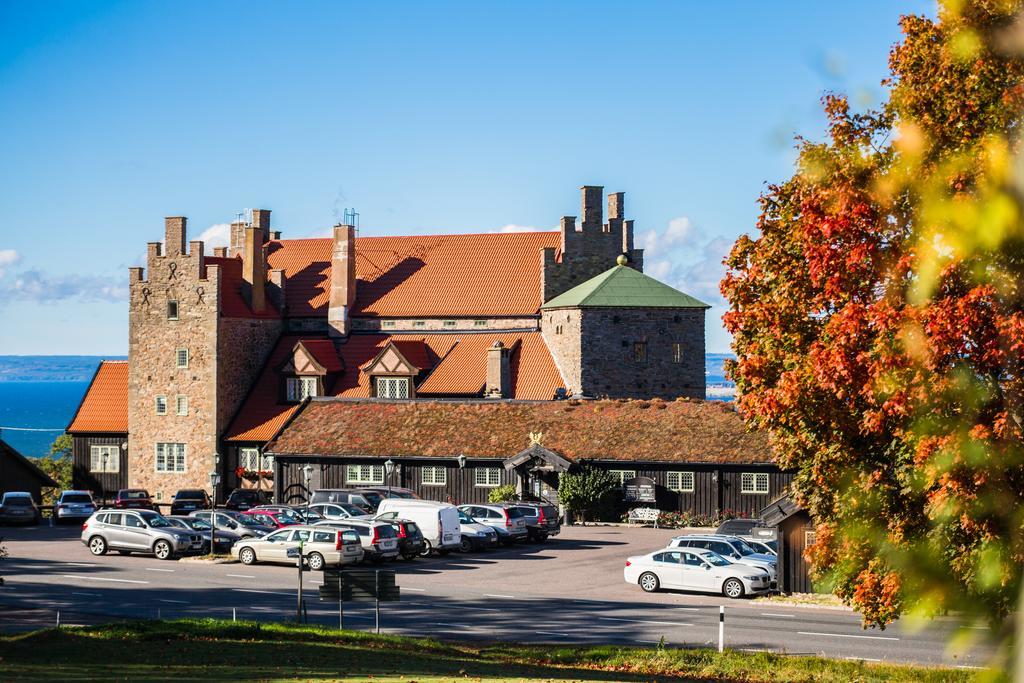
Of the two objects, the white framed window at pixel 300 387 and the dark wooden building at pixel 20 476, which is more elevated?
the white framed window at pixel 300 387

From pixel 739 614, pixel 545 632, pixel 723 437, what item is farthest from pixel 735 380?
pixel 723 437

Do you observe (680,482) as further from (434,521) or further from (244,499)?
(244,499)

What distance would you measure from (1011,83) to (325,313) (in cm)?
6610

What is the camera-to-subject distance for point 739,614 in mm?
34969

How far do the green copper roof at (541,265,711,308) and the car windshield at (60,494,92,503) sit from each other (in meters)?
26.6

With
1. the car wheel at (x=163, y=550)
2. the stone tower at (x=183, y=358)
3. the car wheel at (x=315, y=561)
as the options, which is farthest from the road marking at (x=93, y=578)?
the stone tower at (x=183, y=358)

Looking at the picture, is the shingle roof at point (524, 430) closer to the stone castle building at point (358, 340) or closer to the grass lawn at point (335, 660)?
the stone castle building at point (358, 340)

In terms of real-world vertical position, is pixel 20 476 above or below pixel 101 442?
below

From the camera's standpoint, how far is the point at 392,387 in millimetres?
73000

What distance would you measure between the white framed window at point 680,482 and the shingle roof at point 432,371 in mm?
13112

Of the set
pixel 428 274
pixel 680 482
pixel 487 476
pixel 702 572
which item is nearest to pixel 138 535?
pixel 487 476

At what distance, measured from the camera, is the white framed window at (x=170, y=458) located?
74000mm

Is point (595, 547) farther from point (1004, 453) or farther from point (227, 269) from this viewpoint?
point (1004, 453)

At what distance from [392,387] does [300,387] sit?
5551 millimetres
